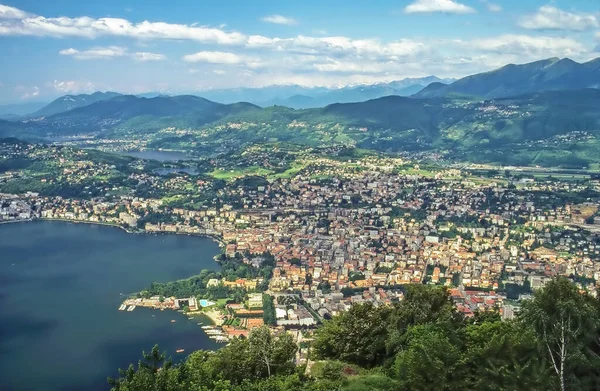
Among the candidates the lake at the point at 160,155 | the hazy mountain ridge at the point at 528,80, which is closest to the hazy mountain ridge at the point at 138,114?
the lake at the point at 160,155

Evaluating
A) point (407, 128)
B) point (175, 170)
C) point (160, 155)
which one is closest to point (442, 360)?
point (175, 170)

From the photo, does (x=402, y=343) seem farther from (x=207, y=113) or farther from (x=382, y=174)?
(x=207, y=113)

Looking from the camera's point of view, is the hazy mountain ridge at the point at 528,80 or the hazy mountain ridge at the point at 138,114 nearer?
the hazy mountain ridge at the point at 138,114

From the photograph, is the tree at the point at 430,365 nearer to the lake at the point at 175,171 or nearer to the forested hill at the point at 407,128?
the lake at the point at 175,171

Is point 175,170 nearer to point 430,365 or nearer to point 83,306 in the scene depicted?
point 83,306

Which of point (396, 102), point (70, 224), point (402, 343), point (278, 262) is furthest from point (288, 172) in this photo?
point (396, 102)

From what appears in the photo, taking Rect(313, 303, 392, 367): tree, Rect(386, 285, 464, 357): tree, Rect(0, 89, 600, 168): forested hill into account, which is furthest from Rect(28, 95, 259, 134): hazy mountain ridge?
Rect(386, 285, 464, 357): tree
